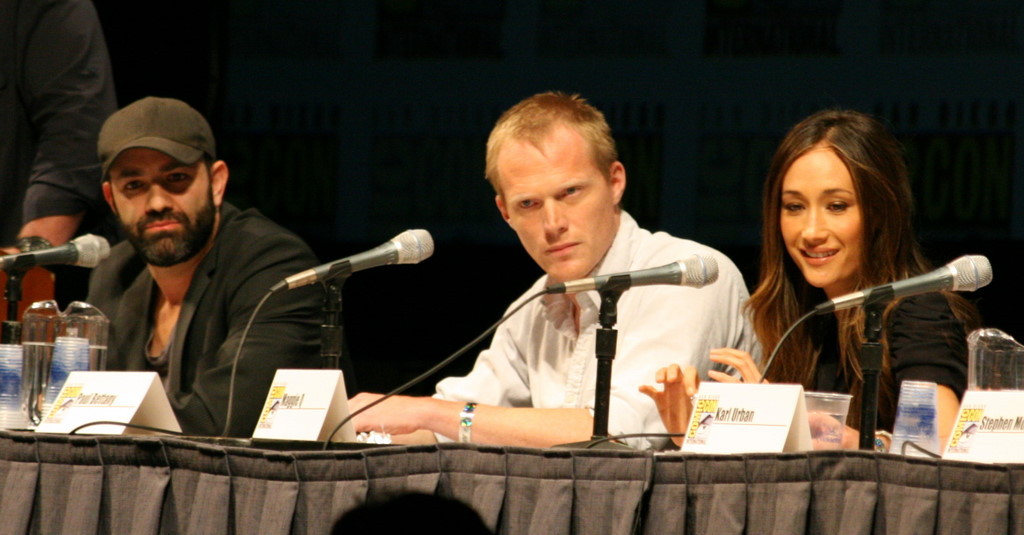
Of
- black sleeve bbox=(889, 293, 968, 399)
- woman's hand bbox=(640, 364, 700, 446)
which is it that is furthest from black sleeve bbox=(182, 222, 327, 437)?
black sleeve bbox=(889, 293, 968, 399)

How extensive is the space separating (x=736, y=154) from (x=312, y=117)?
5.17 ft

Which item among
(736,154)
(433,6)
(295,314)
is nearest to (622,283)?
(295,314)

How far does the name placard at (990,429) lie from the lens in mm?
1947

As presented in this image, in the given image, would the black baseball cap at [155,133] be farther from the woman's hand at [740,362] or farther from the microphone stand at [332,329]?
the woman's hand at [740,362]

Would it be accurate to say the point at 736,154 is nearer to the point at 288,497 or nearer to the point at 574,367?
the point at 574,367

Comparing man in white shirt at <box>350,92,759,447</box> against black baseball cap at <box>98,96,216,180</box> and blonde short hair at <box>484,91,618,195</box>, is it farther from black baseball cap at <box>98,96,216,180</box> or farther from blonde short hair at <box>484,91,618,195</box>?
black baseball cap at <box>98,96,216,180</box>

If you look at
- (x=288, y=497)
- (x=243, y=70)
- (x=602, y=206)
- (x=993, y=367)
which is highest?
(x=243, y=70)

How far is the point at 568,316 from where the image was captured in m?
3.13

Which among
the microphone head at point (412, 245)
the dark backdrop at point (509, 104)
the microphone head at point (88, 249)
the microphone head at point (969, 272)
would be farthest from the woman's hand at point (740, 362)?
the dark backdrop at point (509, 104)

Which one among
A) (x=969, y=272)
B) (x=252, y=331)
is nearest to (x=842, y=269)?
(x=969, y=272)

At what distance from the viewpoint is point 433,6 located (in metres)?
4.69

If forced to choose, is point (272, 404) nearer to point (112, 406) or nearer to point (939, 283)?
point (112, 406)

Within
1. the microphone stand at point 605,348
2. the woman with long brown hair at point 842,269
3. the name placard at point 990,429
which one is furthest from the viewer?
the woman with long brown hair at point 842,269

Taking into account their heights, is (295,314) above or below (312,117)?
below
